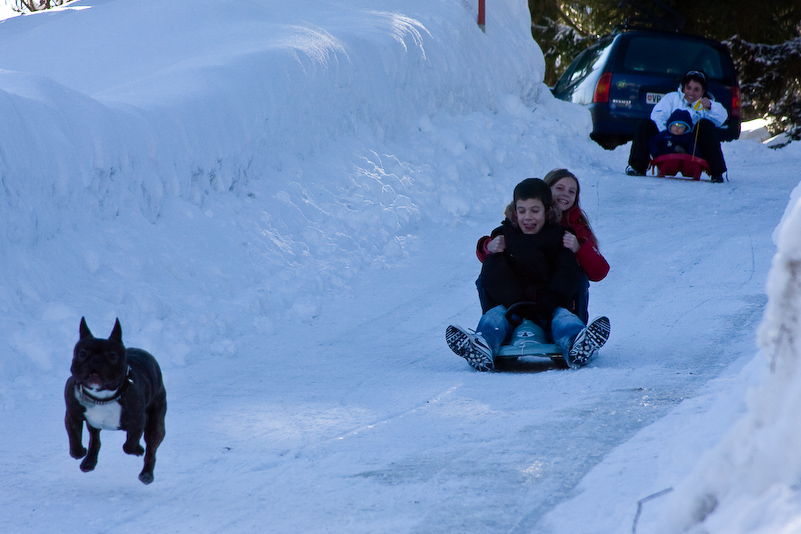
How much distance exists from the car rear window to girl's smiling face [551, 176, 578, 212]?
21.6ft

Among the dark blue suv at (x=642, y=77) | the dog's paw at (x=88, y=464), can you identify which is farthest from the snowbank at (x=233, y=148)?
the dog's paw at (x=88, y=464)

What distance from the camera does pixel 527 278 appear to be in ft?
16.4

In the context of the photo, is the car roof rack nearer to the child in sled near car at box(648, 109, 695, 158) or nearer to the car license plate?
the car license plate

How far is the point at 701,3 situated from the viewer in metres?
17.6

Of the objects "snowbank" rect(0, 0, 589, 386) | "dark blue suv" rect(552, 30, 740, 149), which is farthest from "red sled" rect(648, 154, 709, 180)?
"dark blue suv" rect(552, 30, 740, 149)

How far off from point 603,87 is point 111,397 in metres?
9.63

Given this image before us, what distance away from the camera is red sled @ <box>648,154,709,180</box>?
32.4ft

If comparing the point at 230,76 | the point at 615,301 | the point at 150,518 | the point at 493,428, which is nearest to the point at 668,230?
the point at 615,301

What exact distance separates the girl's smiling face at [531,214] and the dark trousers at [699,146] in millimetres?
5584

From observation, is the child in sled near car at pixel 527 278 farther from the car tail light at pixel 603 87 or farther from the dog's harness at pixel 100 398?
the car tail light at pixel 603 87

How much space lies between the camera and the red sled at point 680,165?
9.87m

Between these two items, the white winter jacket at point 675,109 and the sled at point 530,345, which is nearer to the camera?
the sled at point 530,345

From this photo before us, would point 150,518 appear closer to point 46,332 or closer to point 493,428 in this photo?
point 493,428

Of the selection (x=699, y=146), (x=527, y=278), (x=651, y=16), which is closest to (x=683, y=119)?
(x=699, y=146)
